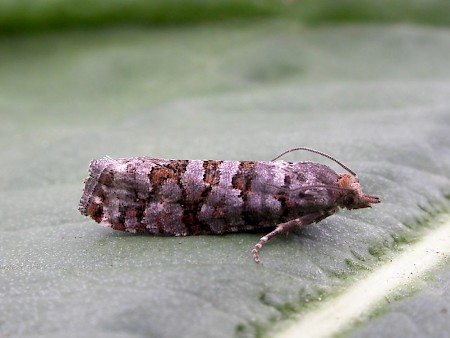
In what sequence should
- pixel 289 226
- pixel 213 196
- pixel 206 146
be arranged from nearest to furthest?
pixel 289 226 < pixel 213 196 < pixel 206 146

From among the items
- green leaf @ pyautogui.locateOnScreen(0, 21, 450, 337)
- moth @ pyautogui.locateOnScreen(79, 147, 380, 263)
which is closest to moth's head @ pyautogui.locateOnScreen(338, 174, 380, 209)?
moth @ pyautogui.locateOnScreen(79, 147, 380, 263)

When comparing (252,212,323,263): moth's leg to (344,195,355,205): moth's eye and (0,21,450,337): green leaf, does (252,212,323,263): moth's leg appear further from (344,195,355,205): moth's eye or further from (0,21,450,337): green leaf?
(344,195,355,205): moth's eye

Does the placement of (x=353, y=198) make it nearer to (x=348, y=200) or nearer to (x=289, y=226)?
(x=348, y=200)

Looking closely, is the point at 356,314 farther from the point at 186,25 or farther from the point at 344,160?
the point at 186,25

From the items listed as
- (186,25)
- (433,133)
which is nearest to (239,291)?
(433,133)

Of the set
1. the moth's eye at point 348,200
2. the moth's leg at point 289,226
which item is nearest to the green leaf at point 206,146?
the moth's leg at point 289,226

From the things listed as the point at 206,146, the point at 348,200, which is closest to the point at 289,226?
the point at 348,200

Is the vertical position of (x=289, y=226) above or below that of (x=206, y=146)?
below
